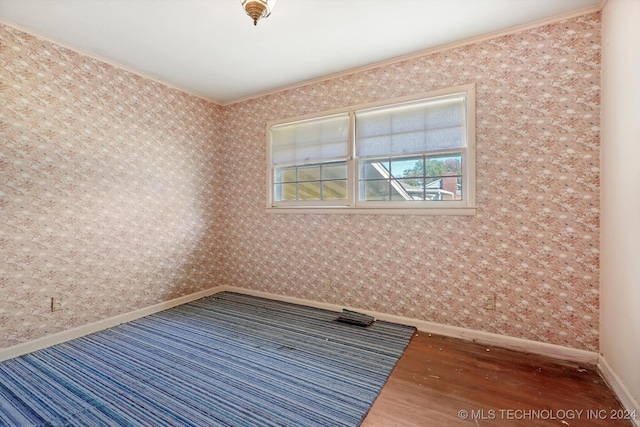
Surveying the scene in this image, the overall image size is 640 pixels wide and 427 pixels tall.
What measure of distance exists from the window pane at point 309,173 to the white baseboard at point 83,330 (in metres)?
2.07

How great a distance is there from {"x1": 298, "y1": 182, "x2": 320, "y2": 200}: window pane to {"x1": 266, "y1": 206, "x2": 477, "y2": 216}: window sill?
0.17 meters

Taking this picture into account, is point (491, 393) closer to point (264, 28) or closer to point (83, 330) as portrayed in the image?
point (264, 28)

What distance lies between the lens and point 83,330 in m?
2.65

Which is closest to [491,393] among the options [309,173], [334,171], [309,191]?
[334,171]

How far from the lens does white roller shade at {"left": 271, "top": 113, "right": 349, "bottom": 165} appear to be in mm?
3199

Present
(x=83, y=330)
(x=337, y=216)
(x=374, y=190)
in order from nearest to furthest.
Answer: (x=83, y=330), (x=374, y=190), (x=337, y=216)

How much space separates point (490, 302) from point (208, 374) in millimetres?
2338

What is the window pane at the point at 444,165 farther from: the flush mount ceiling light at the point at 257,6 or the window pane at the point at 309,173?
the flush mount ceiling light at the point at 257,6

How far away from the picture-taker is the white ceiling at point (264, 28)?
207 cm

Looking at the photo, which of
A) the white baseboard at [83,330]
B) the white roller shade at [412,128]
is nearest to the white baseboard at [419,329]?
the white baseboard at [83,330]

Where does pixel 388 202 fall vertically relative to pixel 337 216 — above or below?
above

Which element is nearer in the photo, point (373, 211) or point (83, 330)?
point (83, 330)

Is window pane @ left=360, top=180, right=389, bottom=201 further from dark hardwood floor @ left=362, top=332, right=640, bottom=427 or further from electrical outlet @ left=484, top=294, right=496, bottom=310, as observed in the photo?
dark hardwood floor @ left=362, top=332, right=640, bottom=427

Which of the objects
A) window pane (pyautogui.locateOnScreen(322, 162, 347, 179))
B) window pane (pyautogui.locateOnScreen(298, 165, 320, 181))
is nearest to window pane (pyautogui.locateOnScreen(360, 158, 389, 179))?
window pane (pyautogui.locateOnScreen(322, 162, 347, 179))
